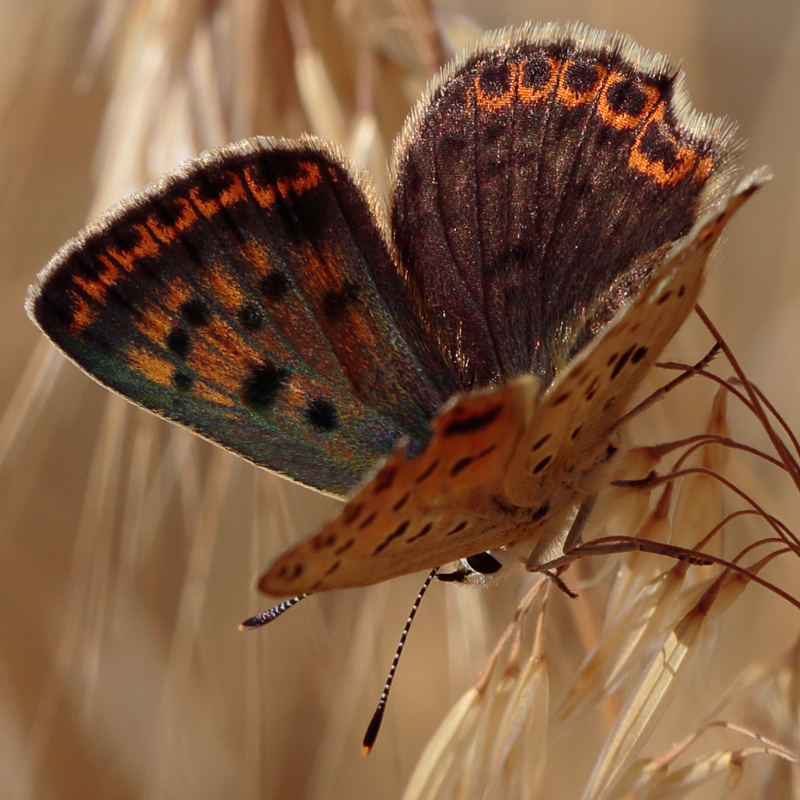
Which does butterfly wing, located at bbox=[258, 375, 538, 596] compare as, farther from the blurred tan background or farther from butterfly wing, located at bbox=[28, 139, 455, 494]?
the blurred tan background

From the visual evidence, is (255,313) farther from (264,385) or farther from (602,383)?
(602,383)

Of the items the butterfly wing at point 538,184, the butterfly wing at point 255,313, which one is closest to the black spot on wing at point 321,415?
the butterfly wing at point 255,313

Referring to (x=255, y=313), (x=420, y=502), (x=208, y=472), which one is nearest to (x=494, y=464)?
(x=420, y=502)

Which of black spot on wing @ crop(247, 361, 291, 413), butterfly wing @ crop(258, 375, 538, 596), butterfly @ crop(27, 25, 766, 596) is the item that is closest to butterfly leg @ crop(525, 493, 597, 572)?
butterfly @ crop(27, 25, 766, 596)

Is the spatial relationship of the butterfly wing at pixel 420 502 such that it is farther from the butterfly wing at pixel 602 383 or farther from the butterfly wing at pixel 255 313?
the butterfly wing at pixel 255 313

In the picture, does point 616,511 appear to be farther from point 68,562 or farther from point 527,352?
point 68,562

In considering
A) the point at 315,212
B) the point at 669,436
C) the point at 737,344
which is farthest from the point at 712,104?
the point at 315,212
